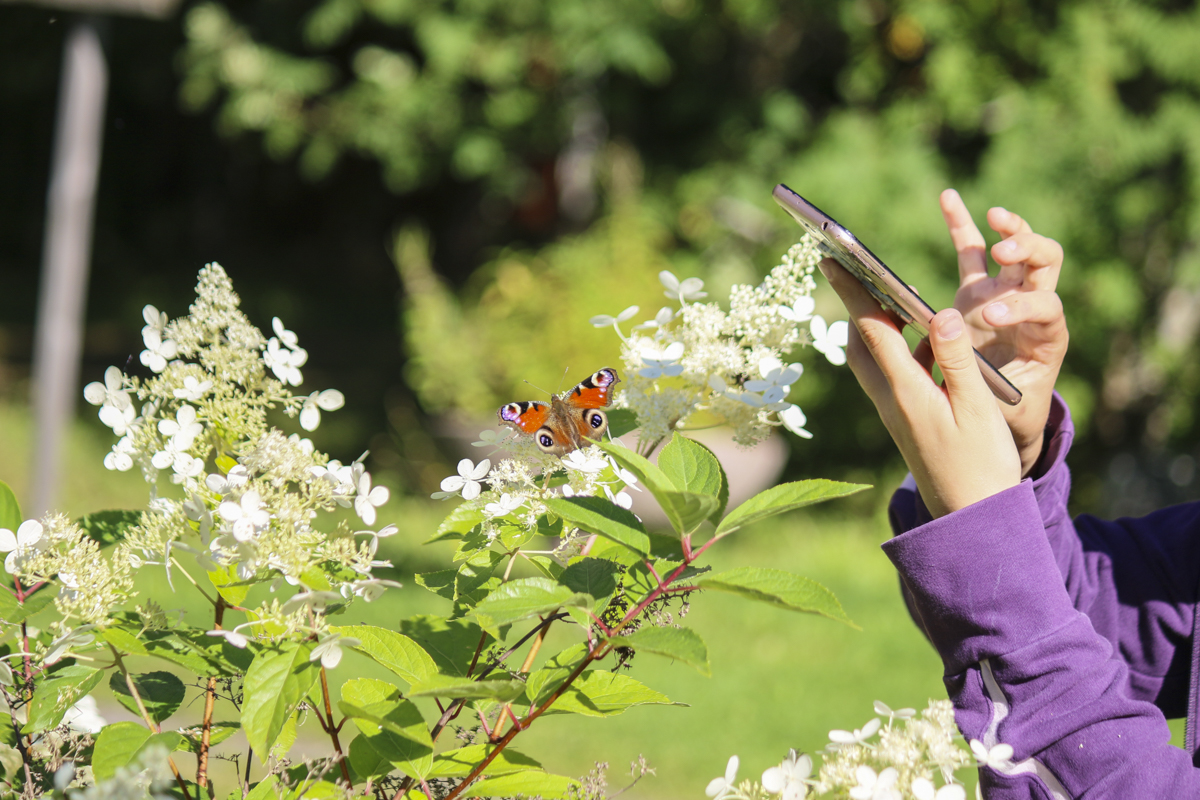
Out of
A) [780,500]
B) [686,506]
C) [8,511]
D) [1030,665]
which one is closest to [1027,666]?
[1030,665]

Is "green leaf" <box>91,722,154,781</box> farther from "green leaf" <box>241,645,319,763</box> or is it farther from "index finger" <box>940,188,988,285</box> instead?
"index finger" <box>940,188,988,285</box>

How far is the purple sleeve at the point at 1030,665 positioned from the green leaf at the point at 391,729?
494 millimetres

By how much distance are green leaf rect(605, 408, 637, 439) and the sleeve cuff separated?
29 centimetres

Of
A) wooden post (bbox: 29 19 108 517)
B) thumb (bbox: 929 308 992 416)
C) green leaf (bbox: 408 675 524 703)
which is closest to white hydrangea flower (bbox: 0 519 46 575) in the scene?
green leaf (bbox: 408 675 524 703)

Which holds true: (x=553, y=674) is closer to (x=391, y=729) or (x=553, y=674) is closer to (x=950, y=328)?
(x=391, y=729)

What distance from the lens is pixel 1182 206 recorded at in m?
4.77

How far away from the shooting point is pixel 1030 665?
2.89ft

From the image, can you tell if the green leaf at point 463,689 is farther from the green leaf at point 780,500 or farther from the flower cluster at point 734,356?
the flower cluster at point 734,356

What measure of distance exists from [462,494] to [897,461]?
5214mm

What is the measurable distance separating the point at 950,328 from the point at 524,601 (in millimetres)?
487

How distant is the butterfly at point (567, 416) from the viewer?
853mm

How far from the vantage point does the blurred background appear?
4.71 meters

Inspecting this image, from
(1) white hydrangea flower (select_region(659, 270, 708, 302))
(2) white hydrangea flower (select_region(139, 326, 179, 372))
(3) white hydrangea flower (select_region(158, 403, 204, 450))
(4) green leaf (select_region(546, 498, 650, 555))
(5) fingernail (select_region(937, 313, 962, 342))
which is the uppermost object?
(2) white hydrangea flower (select_region(139, 326, 179, 372))

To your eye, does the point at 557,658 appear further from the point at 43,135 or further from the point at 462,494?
the point at 43,135
